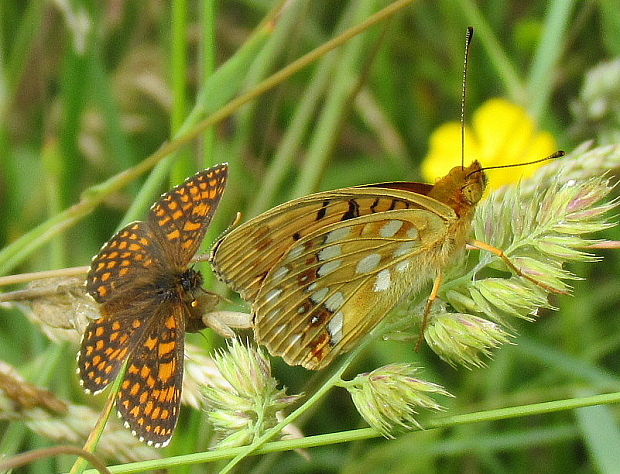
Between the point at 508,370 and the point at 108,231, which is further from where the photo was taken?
the point at 108,231

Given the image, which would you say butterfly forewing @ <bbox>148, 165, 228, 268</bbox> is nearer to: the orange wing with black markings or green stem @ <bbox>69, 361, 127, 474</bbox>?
the orange wing with black markings

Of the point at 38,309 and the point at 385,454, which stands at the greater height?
the point at 38,309

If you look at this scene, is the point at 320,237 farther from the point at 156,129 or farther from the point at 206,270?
the point at 156,129

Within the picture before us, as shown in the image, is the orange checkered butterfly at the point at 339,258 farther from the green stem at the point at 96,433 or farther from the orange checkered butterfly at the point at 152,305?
the green stem at the point at 96,433

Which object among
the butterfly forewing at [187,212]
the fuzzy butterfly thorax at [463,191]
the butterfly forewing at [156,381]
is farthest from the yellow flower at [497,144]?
Result: the butterfly forewing at [156,381]

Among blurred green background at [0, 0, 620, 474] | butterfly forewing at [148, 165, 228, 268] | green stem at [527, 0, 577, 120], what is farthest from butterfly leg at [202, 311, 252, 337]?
green stem at [527, 0, 577, 120]

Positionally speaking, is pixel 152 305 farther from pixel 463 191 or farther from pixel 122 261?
pixel 463 191

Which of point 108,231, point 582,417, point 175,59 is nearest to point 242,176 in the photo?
point 108,231
